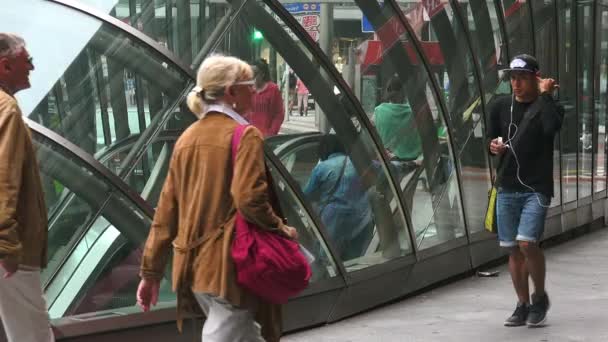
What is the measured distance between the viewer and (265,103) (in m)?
6.90

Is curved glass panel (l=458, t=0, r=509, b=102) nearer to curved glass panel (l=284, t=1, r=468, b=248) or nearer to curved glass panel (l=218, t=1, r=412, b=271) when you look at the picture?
curved glass panel (l=284, t=1, r=468, b=248)

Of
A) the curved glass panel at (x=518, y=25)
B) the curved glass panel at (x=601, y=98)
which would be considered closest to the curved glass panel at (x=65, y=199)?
the curved glass panel at (x=518, y=25)

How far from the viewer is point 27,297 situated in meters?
4.62

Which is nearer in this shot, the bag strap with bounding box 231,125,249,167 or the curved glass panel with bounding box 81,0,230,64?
the bag strap with bounding box 231,125,249,167

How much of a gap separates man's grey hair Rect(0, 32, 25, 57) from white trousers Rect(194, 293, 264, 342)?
125cm

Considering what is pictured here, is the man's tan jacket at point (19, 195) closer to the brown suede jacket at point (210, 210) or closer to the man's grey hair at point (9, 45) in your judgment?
the man's grey hair at point (9, 45)

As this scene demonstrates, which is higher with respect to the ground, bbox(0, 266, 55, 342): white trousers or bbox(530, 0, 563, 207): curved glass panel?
bbox(530, 0, 563, 207): curved glass panel

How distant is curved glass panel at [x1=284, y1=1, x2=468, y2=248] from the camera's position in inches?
300

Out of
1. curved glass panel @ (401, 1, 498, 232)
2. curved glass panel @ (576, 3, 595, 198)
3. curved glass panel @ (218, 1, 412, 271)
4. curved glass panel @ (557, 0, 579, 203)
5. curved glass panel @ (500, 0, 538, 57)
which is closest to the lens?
curved glass panel @ (218, 1, 412, 271)

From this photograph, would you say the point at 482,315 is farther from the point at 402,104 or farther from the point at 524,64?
the point at 524,64

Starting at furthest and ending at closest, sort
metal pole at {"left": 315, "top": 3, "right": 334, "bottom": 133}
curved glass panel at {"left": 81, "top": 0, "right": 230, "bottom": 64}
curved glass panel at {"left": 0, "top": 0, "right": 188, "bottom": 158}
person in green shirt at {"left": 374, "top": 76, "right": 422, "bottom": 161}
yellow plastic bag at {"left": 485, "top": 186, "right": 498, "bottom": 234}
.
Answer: person in green shirt at {"left": 374, "top": 76, "right": 422, "bottom": 161} → yellow plastic bag at {"left": 485, "top": 186, "right": 498, "bottom": 234} → metal pole at {"left": 315, "top": 3, "right": 334, "bottom": 133} → curved glass panel at {"left": 81, "top": 0, "right": 230, "bottom": 64} → curved glass panel at {"left": 0, "top": 0, "right": 188, "bottom": 158}

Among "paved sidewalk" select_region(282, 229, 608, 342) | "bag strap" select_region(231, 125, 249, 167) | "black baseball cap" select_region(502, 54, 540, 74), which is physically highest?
"black baseball cap" select_region(502, 54, 540, 74)

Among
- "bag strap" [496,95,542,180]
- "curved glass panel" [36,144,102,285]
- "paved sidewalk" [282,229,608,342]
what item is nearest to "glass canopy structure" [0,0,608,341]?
"curved glass panel" [36,144,102,285]

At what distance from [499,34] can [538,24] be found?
3.56 feet
